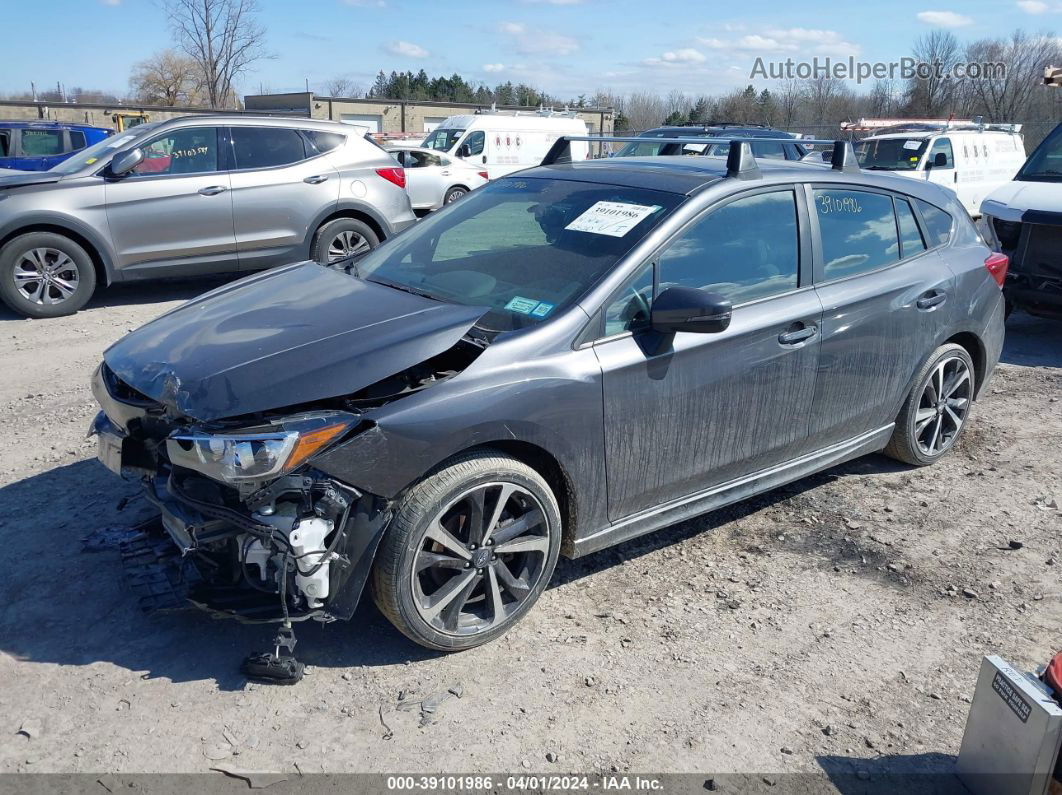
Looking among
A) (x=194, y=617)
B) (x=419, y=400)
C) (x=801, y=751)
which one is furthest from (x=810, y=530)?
(x=194, y=617)

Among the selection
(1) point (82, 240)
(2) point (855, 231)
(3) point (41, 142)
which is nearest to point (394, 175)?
(1) point (82, 240)

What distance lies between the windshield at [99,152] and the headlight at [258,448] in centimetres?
676

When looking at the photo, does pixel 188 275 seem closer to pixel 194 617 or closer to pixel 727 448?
pixel 194 617

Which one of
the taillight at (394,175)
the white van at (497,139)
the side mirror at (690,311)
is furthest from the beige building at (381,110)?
the side mirror at (690,311)

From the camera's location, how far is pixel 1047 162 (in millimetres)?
8688

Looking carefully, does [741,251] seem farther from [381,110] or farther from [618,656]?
[381,110]

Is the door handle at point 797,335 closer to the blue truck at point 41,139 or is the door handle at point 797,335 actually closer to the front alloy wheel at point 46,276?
the front alloy wheel at point 46,276

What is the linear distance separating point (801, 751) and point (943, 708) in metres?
0.62

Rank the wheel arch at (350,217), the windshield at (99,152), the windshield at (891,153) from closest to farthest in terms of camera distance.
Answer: the windshield at (99,152), the wheel arch at (350,217), the windshield at (891,153)

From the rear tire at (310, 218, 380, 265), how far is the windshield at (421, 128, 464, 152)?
35.0 ft

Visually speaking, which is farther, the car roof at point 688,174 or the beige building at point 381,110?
the beige building at point 381,110

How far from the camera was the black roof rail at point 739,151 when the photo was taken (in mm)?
4035

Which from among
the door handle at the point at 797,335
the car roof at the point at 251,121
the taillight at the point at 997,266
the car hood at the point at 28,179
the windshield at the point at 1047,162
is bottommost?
the door handle at the point at 797,335

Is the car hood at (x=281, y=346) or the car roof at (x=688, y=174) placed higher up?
the car roof at (x=688, y=174)
